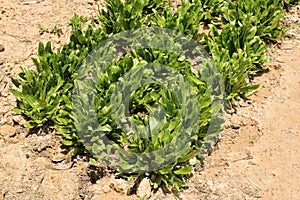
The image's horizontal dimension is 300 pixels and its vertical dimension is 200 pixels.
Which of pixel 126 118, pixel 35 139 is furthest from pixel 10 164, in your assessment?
pixel 126 118

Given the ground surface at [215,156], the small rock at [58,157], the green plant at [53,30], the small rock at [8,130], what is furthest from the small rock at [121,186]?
the green plant at [53,30]

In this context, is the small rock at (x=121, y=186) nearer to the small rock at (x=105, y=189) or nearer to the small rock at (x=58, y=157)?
the small rock at (x=105, y=189)

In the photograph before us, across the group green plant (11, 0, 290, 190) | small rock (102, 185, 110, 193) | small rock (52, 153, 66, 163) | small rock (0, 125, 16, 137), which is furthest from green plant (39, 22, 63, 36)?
small rock (102, 185, 110, 193)

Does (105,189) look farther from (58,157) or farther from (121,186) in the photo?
(58,157)

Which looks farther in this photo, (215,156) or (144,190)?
(215,156)

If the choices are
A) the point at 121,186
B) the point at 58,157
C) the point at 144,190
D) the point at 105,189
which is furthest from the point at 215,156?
the point at 58,157

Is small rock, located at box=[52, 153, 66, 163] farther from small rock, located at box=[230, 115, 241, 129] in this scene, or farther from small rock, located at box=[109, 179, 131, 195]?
small rock, located at box=[230, 115, 241, 129]
